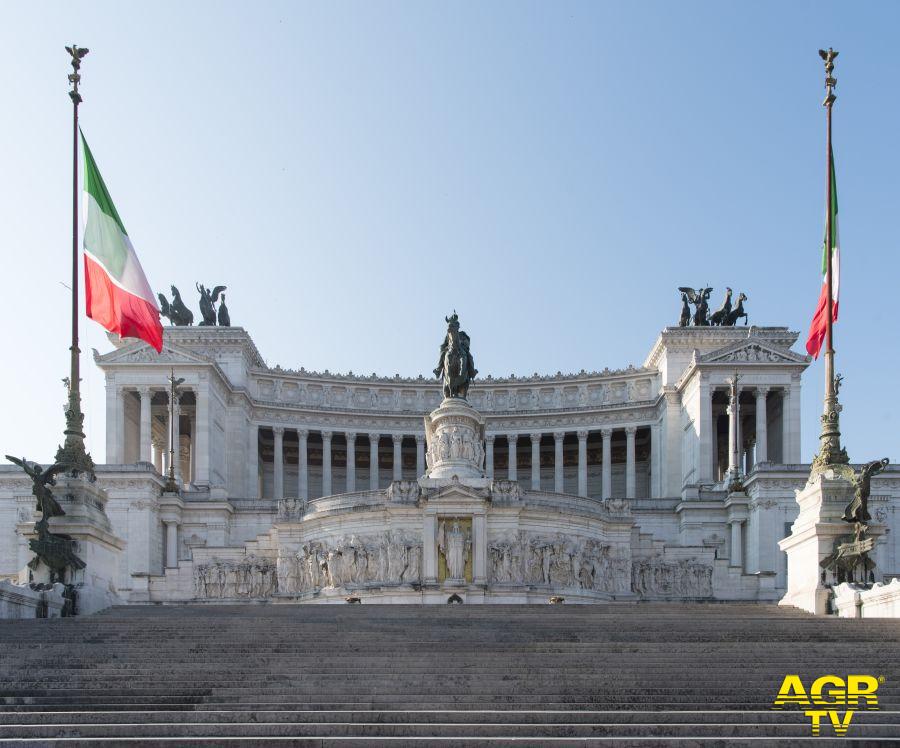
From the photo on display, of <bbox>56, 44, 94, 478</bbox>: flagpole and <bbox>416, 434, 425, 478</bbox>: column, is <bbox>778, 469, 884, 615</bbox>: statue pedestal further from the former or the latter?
<bbox>416, 434, 425, 478</bbox>: column

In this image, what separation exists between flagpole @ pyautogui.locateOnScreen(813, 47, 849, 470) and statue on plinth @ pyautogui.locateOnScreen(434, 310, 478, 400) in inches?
785

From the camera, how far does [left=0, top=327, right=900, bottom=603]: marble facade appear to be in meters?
44.6

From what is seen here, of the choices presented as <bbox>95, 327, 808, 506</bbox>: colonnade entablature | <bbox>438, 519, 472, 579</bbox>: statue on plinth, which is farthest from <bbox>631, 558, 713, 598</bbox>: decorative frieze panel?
<bbox>95, 327, 808, 506</bbox>: colonnade entablature

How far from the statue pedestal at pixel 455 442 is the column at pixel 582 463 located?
3398cm

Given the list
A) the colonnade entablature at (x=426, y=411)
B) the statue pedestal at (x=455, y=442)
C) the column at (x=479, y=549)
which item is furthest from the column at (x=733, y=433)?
the column at (x=479, y=549)

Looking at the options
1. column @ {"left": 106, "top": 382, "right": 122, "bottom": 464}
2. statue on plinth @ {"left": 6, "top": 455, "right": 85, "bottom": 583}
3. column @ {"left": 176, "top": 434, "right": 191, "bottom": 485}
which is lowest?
statue on plinth @ {"left": 6, "top": 455, "right": 85, "bottom": 583}

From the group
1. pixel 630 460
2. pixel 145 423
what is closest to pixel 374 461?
pixel 145 423

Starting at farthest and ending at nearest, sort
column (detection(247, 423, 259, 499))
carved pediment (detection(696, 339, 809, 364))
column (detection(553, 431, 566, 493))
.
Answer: column (detection(553, 431, 566, 493)) < column (detection(247, 423, 259, 499)) < carved pediment (detection(696, 339, 809, 364))

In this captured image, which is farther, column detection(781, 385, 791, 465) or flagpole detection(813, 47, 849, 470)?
column detection(781, 385, 791, 465)

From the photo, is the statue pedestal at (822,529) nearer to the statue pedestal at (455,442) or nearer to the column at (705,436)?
the statue pedestal at (455,442)

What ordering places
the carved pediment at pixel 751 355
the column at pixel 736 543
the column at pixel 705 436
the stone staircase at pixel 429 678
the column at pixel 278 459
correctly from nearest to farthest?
the stone staircase at pixel 429 678 → the column at pixel 736 543 → the column at pixel 705 436 → the carved pediment at pixel 751 355 → the column at pixel 278 459

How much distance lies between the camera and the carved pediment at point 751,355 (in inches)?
2872

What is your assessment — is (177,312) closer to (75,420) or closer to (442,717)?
(75,420)

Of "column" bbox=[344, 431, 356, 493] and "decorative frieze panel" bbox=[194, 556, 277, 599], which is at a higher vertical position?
"column" bbox=[344, 431, 356, 493]
